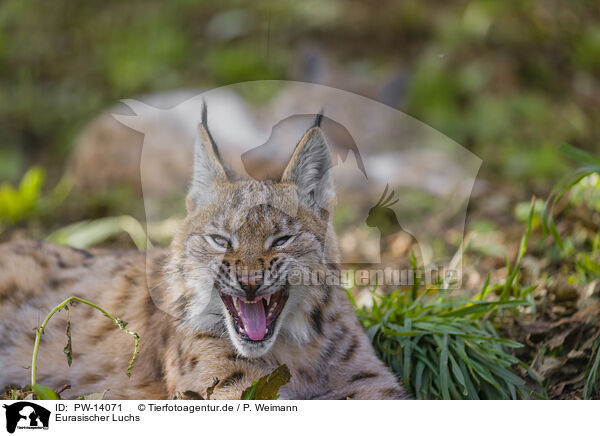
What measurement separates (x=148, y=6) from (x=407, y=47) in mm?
3501

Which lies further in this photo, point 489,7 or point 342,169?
point 489,7

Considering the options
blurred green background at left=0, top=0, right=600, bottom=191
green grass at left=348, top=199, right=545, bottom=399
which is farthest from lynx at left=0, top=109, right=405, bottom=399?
blurred green background at left=0, top=0, right=600, bottom=191

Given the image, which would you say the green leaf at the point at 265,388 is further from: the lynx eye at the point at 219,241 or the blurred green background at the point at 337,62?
the blurred green background at the point at 337,62

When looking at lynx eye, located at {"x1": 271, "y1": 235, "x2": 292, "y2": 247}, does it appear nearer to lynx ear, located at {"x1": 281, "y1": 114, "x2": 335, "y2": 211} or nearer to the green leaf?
lynx ear, located at {"x1": 281, "y1": 114, "x2": 335, "y2": 211}

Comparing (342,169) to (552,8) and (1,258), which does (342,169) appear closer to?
(1,258)

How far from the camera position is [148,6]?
7.09m

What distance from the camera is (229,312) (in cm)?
288

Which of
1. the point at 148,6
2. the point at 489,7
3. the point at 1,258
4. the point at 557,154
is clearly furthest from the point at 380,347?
the point at 489,7

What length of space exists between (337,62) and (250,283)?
15.7 ft

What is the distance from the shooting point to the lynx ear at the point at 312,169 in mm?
3004

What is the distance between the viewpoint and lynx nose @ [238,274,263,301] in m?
2.75

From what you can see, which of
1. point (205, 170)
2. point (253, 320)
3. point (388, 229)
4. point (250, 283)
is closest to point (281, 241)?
point (250, 283)
